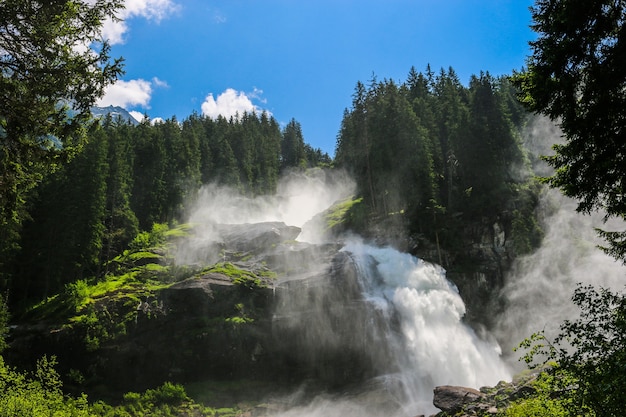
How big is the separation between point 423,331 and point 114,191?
3364 centimetres

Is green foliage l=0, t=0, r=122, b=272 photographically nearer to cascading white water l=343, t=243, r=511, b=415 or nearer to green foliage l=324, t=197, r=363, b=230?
cascading white water l=343, t=243, r=511, b=415

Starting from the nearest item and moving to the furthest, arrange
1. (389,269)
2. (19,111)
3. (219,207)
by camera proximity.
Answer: (19,111) → (389,269) → (219,207)

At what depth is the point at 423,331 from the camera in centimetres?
3028

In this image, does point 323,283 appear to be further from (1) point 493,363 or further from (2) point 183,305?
(1) point 493,363

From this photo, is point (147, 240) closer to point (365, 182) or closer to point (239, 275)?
point (239, 275)

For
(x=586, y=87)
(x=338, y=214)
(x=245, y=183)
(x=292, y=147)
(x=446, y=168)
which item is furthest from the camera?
(x=292, y=147)

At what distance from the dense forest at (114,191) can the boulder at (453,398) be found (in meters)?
30.3

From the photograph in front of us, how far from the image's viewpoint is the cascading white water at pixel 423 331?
1081 inches

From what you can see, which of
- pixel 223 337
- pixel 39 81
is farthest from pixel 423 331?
pixel 39 81

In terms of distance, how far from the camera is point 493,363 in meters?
30.8

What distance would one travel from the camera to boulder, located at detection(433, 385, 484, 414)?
20703 mm

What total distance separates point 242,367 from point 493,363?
1834 cm

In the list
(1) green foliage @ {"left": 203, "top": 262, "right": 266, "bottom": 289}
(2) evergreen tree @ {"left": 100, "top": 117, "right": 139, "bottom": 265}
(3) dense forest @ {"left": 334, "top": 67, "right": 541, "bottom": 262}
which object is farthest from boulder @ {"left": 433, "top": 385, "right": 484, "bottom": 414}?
(2) evergreen tree @ {"left": 100, "top": 117, "right": 139, "bottom": 265}

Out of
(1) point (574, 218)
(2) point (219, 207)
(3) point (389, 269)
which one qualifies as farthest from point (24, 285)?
(1) point (574, 218)
